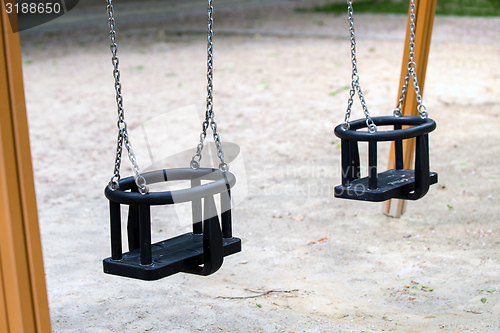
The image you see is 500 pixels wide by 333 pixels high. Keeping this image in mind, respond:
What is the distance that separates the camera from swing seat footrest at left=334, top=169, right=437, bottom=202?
8.27 feet

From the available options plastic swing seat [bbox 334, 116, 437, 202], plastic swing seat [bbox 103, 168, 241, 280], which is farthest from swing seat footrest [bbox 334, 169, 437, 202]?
plastic swing seat [bbox 103, 168, 241, 280]

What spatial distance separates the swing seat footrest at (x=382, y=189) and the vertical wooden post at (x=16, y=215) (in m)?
1.28

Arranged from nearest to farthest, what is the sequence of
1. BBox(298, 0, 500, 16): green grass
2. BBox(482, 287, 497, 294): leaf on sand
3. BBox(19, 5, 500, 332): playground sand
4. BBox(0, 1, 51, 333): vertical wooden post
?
BBox(0, 1, 51, 333): vertical wooden post
BBox(19, 5, 500, 332): playground sand
BBox(482, 287, 497, 294): leaf on sand
BBox(298, 0, 500, 16): green grass

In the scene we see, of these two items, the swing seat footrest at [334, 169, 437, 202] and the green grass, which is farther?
the green grass

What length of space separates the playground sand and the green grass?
4.00 metres

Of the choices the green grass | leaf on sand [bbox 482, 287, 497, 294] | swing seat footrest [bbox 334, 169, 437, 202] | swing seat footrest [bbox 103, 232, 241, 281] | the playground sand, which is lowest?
leaf on sand [bbox 482, 287, 497, 294]

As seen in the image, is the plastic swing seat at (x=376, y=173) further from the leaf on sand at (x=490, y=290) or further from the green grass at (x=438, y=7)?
the green grass at (x=438, y=7)

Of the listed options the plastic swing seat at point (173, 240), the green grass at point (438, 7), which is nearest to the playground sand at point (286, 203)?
the plastic swing seat at point (173, 240)

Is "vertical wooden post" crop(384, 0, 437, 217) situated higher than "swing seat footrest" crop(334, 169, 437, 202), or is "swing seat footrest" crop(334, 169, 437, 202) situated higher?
"vertical wooden post" crop(384, 0, 437, 217)

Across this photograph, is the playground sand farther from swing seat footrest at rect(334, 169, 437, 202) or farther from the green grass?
the green grass

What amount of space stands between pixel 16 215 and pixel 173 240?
0.62 meters

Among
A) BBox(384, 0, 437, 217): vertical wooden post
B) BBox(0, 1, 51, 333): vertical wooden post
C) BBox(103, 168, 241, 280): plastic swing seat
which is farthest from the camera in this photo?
BBox(384, 0, 437, 217): vertical wooden post

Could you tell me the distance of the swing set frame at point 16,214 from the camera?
1.83m

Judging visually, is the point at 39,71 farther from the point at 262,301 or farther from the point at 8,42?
the point at 8,42
